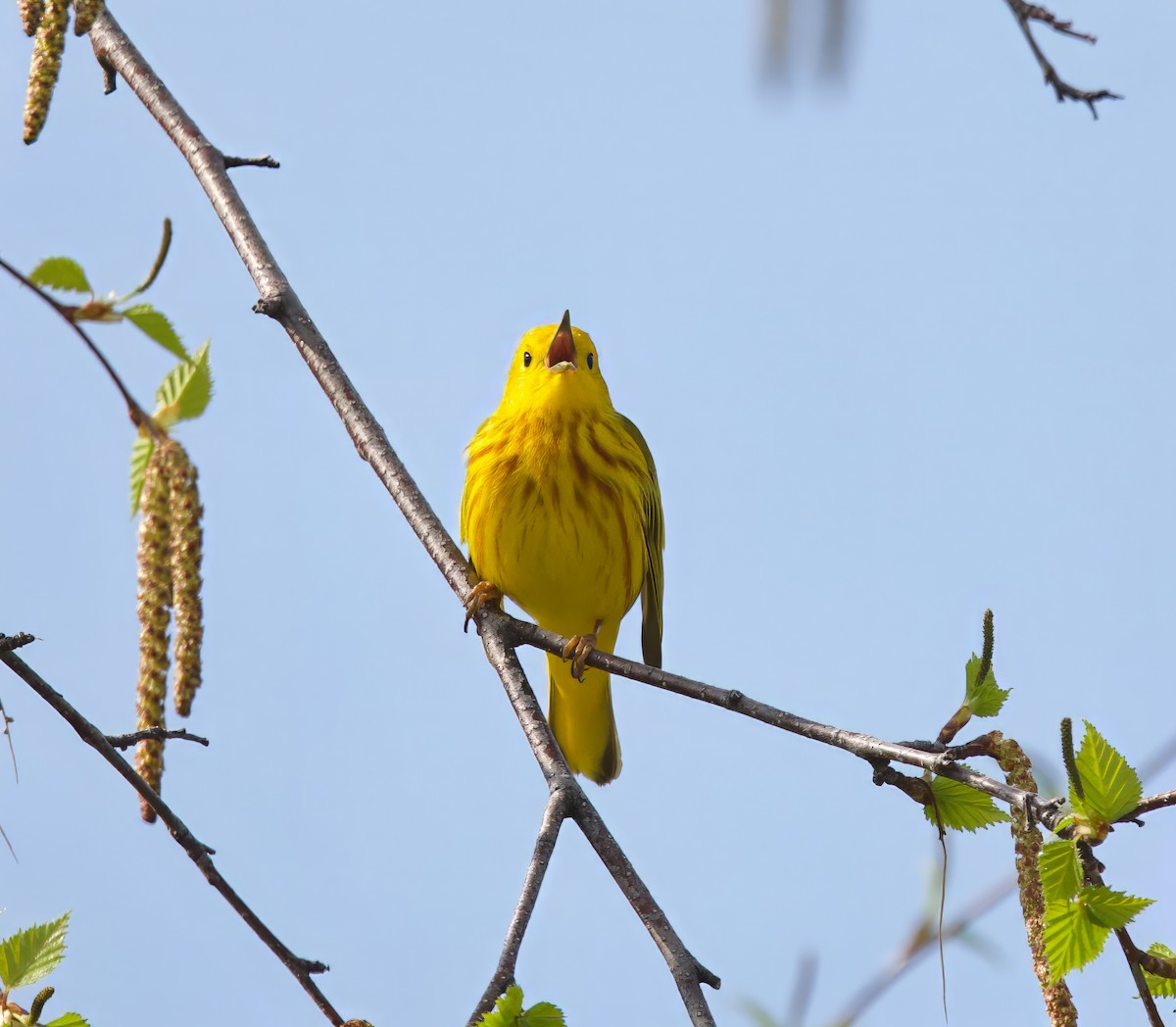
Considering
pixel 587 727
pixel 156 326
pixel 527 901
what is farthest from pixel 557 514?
pixel 156 326

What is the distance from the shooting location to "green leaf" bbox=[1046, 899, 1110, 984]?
2131mm

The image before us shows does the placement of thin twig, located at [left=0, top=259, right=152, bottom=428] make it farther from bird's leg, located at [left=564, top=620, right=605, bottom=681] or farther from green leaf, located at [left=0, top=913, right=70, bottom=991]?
bird's leg, located at [left=564, top=620, right=605, bottom=681]

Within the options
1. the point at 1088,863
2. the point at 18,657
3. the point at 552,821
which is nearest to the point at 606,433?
the point at 552,821

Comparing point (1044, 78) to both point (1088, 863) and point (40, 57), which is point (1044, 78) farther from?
point (40, 57)

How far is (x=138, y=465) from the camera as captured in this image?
1.98m

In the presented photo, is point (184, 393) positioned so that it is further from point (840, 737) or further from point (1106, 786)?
point (1106, 786)

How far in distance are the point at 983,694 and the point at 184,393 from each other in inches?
62.4

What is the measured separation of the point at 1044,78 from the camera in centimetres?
273

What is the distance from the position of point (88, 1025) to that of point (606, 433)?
141 inches

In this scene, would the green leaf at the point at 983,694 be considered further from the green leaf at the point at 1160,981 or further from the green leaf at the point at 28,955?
the green leaf at the point at 28,955

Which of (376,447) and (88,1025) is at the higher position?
(376,447)

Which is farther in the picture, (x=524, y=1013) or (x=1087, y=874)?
(x=524, y=1013)

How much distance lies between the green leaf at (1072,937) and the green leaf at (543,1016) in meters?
0.81

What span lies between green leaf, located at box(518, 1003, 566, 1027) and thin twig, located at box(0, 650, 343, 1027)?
447 mm
